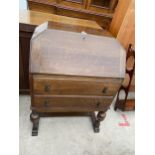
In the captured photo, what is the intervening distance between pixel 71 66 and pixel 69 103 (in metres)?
0.37

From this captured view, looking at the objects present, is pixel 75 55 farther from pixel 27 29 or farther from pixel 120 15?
pixel 120 15

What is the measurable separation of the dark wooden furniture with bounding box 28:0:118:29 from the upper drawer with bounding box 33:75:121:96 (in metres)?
1.54

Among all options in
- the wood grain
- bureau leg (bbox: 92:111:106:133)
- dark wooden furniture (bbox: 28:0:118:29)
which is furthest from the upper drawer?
dark wooden furniture (bbox: 28:0:118:29)

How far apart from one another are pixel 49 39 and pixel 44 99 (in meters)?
0.46

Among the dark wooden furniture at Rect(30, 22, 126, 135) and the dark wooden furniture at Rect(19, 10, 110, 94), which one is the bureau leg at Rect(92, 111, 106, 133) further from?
the dark wooden furniture at Rect(19, 10, 110, 94)

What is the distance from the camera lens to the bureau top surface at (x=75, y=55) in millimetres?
1024

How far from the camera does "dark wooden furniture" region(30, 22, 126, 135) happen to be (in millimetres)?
1034

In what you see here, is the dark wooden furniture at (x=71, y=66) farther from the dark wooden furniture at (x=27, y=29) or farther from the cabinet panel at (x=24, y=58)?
the cabinet panel at (x=24, y=58)

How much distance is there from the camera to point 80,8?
92.4 inches

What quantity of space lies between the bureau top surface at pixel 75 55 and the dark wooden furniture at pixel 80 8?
1359mm

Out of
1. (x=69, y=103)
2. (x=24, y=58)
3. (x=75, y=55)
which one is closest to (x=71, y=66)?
(x=75, y=55)
